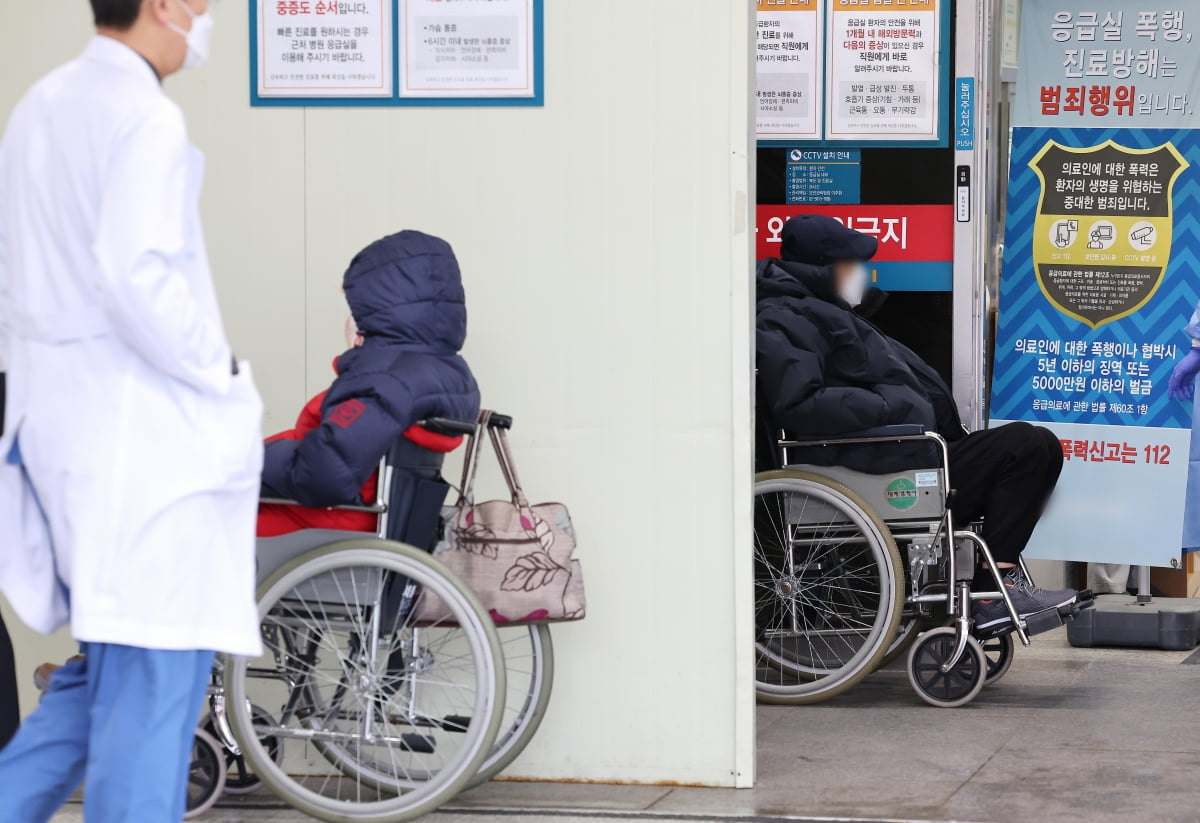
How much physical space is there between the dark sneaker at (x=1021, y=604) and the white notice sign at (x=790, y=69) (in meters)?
1.65

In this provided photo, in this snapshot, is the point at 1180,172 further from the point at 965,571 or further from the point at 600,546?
the point at 600,546

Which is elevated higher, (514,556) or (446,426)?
(446,426)

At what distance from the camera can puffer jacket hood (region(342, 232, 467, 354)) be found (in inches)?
128

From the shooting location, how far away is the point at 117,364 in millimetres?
2426

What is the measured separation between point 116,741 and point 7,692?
86 cm

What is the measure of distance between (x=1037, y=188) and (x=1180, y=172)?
17.8 inches

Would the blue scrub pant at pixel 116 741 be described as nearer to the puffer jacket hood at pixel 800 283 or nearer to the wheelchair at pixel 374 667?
the wheelchair at pixel 374 667

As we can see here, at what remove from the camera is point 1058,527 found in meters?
5.63

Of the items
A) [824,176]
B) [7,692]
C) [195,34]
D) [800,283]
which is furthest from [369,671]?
[824,176]

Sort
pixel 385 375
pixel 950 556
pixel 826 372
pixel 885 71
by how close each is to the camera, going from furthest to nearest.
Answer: pixel 885 71 < pixel 826 372 < pixel 950 556 < pixel 385 375

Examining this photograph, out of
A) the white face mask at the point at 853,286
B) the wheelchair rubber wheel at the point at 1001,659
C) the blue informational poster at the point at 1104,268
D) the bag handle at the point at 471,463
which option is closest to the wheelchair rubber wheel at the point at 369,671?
the bag handle at the point at 471,463

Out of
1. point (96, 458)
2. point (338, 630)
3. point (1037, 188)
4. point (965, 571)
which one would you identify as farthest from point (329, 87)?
point (1037, 188)

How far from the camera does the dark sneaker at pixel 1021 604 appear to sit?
184 inches

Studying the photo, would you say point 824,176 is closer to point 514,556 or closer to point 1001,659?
point 1001,659
